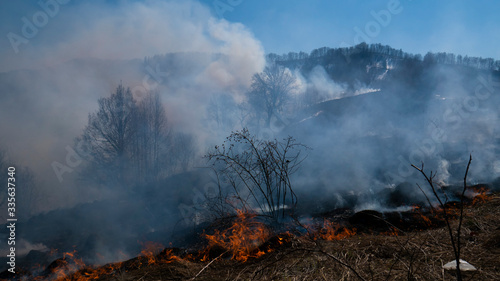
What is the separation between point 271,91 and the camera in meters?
36.1

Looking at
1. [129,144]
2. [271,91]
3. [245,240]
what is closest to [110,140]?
[129,144]

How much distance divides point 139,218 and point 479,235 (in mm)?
17395

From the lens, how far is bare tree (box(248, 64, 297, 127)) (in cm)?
3591

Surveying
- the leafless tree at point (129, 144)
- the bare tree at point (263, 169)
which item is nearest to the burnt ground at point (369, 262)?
the bare tree at point (263, 169)

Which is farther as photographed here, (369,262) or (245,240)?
(245,240)

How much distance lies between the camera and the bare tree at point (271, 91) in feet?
118

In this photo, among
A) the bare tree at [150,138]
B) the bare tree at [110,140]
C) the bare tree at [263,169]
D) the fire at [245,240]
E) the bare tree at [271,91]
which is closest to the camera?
the fire at [245,240]

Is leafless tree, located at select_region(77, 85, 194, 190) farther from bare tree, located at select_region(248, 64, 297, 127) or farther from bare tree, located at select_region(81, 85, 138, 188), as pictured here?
bare tree, located at select_region(248, 64, 297, 127)

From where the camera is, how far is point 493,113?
2364 centimetres

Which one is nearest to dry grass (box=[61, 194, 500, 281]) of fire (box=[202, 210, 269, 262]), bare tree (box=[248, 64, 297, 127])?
fire (box=[202, 210, 269, 262])

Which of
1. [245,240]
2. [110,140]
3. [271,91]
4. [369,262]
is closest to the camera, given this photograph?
[369,262]

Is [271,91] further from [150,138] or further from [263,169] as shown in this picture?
[263,169]

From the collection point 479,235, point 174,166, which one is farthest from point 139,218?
point 479,235

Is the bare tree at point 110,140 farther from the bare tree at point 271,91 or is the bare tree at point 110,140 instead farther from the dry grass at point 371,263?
the dry grass at point 371,263
